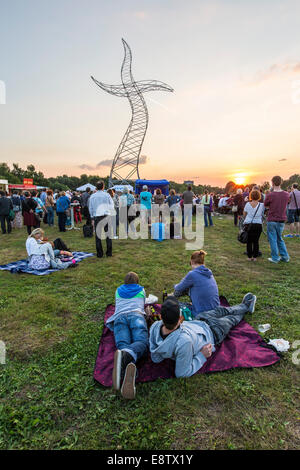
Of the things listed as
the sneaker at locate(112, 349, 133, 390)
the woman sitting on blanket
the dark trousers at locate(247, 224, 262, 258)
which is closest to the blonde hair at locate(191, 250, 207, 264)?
the sneaker at locate(112, 349, 133, 390)

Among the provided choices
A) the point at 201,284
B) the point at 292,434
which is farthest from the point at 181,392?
the point at 201,284

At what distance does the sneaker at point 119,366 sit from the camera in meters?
2.50

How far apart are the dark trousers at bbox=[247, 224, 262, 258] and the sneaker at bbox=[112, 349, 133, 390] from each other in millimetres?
5193

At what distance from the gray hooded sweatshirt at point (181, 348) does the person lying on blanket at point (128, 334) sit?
258 mm

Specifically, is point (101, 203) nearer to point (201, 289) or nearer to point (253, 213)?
point (253, 213)

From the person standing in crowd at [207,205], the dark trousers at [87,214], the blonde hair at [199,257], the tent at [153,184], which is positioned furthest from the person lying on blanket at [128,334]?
the tent at [153,184]

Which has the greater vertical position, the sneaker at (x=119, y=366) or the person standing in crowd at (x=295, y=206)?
the person standing in crowd at (x=295, y=206)

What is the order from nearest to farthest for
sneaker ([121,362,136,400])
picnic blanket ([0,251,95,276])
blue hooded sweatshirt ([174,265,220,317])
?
sneaker ([121,362,136,400]), blue hooded sweatshirt ([174,265,220,317]), picnic blanket ([0,251,95,276])

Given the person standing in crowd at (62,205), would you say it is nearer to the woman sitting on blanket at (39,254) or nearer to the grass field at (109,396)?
the woman sitting on blanket at (39,254)

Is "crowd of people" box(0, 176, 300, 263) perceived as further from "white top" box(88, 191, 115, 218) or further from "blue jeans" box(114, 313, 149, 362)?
"blue jeans" box(114, 313, 149, 362)

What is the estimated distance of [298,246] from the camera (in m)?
8.79

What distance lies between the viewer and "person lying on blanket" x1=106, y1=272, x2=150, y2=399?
2.48 metres

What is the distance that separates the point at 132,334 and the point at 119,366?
2.06 ft
